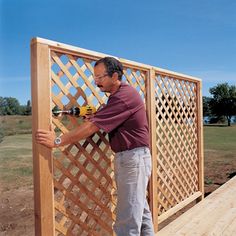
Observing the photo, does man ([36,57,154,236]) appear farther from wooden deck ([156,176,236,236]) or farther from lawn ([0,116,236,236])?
wooden deck ([156,176,236,236])

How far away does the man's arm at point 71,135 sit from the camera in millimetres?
1812

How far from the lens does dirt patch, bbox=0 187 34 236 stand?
3924 mm

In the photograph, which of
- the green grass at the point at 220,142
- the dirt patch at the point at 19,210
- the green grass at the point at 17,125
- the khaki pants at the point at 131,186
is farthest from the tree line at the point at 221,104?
the khaki pants at the point at 131,186

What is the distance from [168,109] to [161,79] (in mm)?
396

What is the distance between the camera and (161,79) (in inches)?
132

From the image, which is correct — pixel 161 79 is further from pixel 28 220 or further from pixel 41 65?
pixel 28 220

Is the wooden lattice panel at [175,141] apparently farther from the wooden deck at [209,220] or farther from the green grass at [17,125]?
the green grass at [17,125]

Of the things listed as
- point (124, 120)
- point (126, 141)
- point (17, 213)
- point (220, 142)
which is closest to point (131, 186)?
point (126, 141)

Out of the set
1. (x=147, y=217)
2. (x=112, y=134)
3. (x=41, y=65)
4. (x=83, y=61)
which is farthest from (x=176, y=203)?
(x=41, y=65)

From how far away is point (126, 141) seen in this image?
196 cm

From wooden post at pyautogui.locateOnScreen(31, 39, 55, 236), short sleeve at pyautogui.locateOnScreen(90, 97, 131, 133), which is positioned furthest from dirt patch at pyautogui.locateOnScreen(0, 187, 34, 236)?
short sleeve at pyautogui.locateOnScreen(90, 97, 131, 133)

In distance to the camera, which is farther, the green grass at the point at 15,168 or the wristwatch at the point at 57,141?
the green grass at the point at 15,168

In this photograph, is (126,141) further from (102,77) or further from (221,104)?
(221,104)

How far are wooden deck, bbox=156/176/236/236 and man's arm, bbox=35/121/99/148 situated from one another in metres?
1.51
